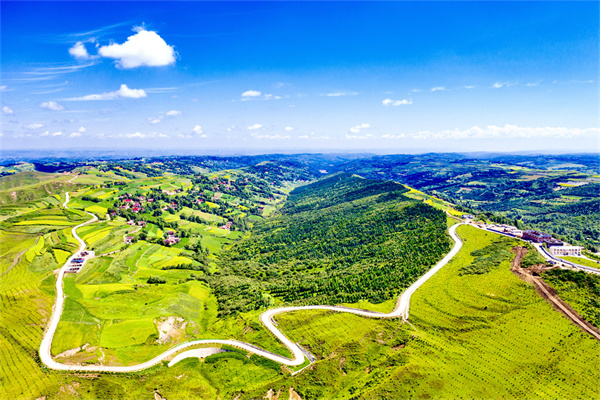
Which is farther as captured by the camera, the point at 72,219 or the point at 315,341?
the point at 72,219

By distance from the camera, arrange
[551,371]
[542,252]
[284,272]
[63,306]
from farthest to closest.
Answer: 1. [284,272]
2. [542,252]
3. [63,306]
4. [551,371]

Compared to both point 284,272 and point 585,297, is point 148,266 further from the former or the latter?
point 585,297

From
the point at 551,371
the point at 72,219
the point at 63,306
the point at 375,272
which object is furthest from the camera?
the point at 72,219

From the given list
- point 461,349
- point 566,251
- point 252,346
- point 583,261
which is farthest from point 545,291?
point 252,346

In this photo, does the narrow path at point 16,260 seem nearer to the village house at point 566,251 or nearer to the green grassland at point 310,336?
the green grassland at point 310,336

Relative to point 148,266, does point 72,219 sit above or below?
above

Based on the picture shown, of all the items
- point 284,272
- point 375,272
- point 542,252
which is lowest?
point 284,272

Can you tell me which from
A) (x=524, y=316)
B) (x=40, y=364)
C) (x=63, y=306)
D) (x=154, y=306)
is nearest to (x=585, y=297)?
(x=524, y=316)
